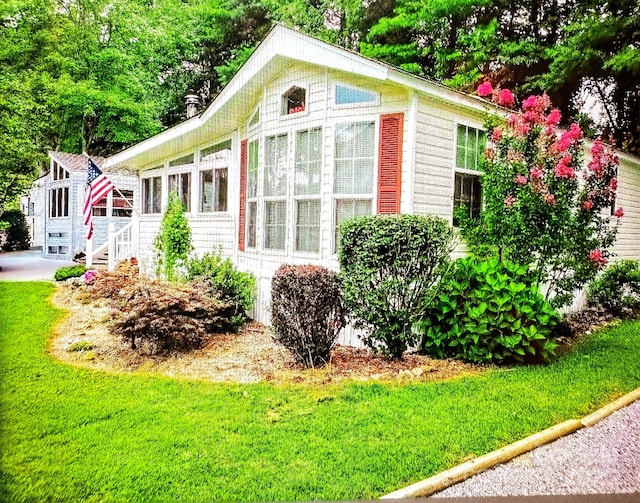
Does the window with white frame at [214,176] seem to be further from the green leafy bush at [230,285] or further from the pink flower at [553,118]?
the pink flower at [553,118]

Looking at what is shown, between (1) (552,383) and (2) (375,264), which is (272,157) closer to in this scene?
(2) (375,264)

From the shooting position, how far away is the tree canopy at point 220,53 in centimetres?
189

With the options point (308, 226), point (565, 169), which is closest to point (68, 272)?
point (308, 226)

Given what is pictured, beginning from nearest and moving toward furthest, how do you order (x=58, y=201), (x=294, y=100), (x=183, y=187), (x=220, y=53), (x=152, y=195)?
(x=58, y=201)
(x=220, y=53)
(x=152, y=195)
(x=294, y=100)
(x=183, y=187)

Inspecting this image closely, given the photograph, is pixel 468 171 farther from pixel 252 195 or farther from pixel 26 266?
pixel 26 266

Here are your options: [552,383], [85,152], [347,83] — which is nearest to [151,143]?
[85,152]

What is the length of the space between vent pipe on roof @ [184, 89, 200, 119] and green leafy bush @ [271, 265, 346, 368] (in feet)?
3.48

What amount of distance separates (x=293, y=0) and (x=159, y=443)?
219 cm

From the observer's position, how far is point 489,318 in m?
2.79

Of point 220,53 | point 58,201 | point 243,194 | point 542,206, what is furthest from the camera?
point 243,194

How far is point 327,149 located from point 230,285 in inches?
48.3

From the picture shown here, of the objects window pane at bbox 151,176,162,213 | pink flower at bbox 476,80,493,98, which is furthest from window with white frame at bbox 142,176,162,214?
pink flower at bbox 476,80,493,98

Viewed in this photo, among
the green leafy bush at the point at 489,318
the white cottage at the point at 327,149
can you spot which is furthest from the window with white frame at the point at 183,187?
the green leafy bush at the point at 489,318

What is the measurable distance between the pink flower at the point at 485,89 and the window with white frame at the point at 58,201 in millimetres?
2304
